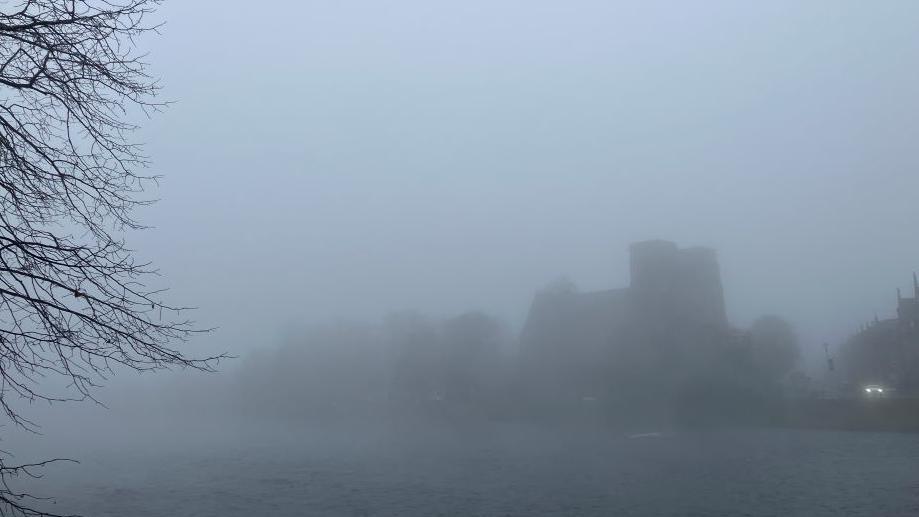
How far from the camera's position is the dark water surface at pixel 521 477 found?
19781mm

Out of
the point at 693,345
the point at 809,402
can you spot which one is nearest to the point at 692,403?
the point at 693,345

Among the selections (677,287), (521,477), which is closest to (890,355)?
(677,287)

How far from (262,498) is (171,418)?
56235 millimetres

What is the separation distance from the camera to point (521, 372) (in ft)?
157

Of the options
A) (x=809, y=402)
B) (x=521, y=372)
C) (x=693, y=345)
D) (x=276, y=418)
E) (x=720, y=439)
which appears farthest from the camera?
(x=276, y=418)

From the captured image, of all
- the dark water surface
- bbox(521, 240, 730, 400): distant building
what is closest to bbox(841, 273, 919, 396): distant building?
the dark water surface

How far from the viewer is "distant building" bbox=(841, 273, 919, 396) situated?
41781 mm

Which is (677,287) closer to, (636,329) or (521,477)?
(636,329)

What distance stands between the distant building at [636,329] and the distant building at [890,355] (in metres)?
9.17

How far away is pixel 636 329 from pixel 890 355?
53.0 feet

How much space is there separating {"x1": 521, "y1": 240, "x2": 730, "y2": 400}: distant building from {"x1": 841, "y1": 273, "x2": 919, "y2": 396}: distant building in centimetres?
917

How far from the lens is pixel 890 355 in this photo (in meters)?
47.7

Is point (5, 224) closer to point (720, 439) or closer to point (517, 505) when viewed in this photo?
point (517, 505)

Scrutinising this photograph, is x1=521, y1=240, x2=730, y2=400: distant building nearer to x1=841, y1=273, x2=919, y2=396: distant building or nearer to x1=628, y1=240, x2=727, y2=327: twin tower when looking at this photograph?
x1=628, y1=240, x2=727, y2=327: twin tower
